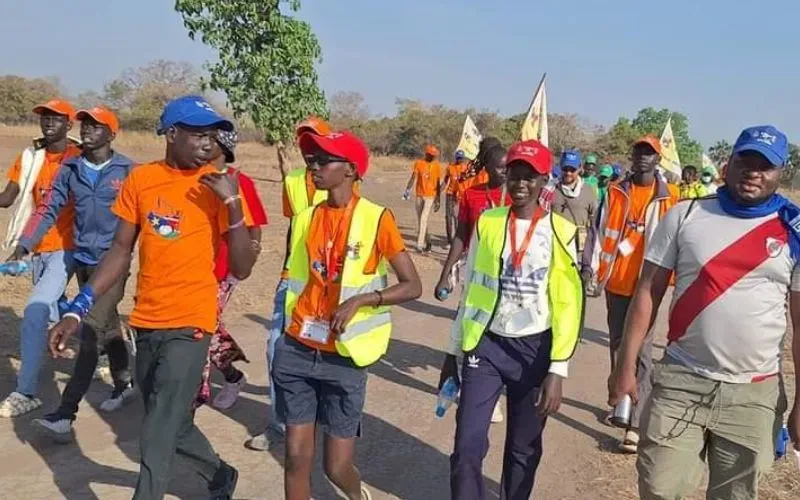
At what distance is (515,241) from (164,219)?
1669 mm

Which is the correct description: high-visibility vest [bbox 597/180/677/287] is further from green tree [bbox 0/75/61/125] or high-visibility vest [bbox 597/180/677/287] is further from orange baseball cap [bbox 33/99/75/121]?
green tree [bbox 0/75/61/125]

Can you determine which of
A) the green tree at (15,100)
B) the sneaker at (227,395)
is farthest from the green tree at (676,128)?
the sneaker at (227,395)

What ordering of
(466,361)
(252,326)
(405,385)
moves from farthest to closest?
(252,326) → (405,385) → (466,361)

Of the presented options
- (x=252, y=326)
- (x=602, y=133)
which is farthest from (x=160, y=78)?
(x=252, y=326)

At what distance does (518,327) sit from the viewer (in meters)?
4.09

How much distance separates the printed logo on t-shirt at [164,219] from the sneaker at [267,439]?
78.5 inches

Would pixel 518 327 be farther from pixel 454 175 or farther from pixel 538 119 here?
pixel 454 175

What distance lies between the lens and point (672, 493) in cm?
354

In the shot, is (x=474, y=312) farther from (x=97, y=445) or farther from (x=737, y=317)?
(x=97, y=445)

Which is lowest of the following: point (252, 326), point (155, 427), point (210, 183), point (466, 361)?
point (252, 326)

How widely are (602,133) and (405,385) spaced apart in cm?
6065

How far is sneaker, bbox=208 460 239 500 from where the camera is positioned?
4309 mm

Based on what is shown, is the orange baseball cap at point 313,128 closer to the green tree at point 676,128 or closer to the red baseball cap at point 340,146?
the red baseball cap at point 340,146

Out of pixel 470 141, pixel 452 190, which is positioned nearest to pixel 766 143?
pixel 452 190
